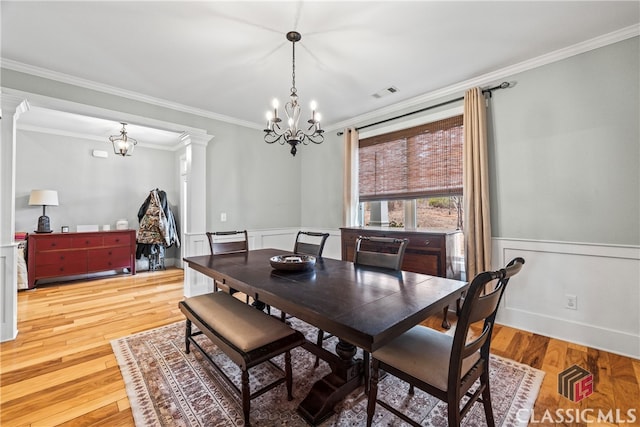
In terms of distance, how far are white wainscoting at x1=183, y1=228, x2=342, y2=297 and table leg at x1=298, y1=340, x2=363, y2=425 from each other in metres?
1.80

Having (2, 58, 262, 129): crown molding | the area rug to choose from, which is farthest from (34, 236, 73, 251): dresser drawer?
the area rug

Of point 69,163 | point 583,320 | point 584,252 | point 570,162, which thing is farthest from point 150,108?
point 583,320

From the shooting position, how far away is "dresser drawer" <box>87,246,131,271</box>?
4559mm

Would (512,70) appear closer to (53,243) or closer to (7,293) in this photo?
(7,293)

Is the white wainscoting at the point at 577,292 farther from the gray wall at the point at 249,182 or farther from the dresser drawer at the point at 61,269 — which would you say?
the dresser drawer at the point at 61,269

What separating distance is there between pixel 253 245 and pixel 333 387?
119 inches

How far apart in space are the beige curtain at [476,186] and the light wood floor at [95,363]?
758 millimetres

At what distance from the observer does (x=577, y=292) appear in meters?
2.38

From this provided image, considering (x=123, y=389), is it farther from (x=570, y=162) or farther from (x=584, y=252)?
(x=570, y=162)

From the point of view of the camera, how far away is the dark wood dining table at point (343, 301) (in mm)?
1098

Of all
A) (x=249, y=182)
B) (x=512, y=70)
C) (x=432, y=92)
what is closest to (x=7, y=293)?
(x=249, y=182)

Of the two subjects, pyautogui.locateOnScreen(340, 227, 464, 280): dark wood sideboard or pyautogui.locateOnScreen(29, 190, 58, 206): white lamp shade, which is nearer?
pyautogui.locateOnScreen(340, 227, 464, 280): dark wood sideboard

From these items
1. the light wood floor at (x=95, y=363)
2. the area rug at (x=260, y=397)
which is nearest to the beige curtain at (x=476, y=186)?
the light wood floor at (x=95, y=363)

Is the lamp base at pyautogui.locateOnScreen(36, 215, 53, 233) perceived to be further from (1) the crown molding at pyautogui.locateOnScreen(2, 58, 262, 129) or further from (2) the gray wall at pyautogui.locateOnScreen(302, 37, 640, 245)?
(2) the gray wall at pyautogui.locateOnScreen(302, 37, 640, 245)
